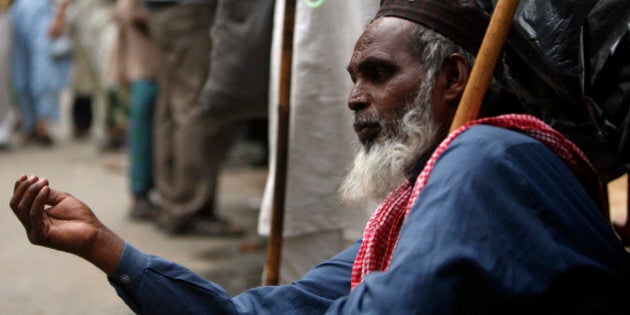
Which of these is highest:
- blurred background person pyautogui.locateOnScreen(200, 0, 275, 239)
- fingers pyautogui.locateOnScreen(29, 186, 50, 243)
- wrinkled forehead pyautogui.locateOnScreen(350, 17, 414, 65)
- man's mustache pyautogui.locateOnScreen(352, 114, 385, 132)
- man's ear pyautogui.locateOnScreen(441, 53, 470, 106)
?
wrinkled forehead pyautogui.locateOnScreen(350, 17, 414, 65)

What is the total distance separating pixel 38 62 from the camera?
1011cm

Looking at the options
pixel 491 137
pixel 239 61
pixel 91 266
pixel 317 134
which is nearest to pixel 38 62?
pixel 91 266

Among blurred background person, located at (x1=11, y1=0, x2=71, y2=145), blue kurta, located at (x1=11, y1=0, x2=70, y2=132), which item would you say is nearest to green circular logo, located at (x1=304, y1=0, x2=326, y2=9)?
blurred background person, located at (x1=11, y1=0, x2=71, y2=145)

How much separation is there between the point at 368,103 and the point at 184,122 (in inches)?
137

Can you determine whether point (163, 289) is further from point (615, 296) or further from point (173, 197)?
point (173, 197)

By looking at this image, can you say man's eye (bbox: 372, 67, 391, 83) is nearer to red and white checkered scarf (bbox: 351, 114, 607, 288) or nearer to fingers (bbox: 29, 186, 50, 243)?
red and white checkered scarf (bbox: 351, 114, 607, 288)

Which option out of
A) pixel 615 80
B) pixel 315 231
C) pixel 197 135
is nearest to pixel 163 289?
pixel 615 80

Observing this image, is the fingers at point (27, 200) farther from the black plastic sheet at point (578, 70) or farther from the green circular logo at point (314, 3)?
the green circular logo at point (314, 3)

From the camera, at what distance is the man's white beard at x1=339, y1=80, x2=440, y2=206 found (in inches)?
81.2

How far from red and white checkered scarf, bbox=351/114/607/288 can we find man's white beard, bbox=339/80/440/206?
4 cm

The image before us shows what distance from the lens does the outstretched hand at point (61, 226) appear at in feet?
6.34

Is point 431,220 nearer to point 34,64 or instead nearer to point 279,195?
point 279,195

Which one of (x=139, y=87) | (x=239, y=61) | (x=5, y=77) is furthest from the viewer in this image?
(x=5, y=77)

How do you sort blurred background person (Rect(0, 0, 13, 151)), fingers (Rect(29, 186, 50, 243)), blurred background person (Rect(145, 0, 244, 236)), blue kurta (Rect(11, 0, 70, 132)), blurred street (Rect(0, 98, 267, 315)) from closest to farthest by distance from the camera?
fingers (Rect(29, 186, 50, 243)) < blurred street (Rect(0, 98, 267, 315)) < blurred background person (Rect(145, 0, 244, 236)) < blurred background person (Rect(0, 0, 13, 151)) < blue kurta (Rect(11, 0, 70, 132))
